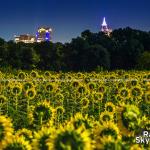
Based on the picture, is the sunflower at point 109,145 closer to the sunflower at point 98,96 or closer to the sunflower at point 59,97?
the sunflower at point 98,96

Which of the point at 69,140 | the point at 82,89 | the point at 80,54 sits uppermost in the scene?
the point at 80,54

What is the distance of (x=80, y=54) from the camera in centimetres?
7512

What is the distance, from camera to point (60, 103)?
1504 cm

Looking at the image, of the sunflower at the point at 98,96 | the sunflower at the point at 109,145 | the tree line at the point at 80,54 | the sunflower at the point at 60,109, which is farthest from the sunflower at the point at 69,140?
the tree line at the point at 80,54

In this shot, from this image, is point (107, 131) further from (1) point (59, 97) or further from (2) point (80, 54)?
(2) point (80, 54)

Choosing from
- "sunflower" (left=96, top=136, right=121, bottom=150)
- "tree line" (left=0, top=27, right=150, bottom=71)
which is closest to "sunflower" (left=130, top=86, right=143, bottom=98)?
"sunflower" (left=96, top=136, right=121, bottom=150)

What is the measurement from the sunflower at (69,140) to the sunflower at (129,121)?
4.52 feet

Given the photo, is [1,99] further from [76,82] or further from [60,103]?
[76,82]

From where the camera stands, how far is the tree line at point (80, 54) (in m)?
70.2

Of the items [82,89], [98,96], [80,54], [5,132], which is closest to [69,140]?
[5,132]

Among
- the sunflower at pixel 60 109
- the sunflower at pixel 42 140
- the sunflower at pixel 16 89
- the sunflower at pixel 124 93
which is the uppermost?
the sunflower at pixel 16 89

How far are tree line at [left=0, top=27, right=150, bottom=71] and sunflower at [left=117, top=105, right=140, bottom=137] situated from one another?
5950cm

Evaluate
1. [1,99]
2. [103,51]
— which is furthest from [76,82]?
[103,51]

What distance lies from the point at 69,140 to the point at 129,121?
5.45 ft
